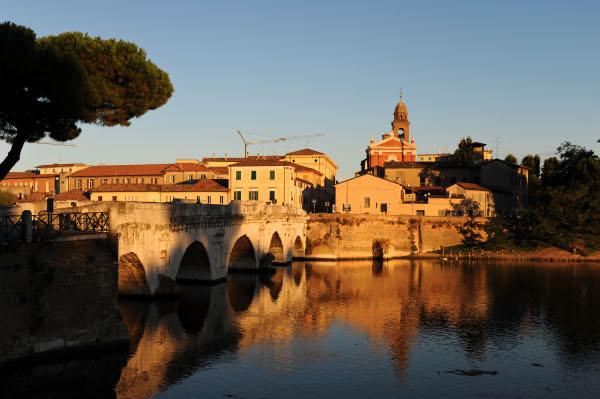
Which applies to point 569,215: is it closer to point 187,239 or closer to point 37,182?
point 187,239

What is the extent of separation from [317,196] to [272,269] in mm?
53536

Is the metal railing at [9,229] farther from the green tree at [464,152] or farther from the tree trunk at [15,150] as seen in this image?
the green tree at [464,152]

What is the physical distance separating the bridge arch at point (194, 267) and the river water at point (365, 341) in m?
1.57

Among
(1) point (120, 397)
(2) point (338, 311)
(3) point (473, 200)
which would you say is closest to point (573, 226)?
(3) point (473, 200)

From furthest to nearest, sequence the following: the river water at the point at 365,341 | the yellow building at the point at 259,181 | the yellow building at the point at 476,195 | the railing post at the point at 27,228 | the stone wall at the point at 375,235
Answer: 1. the yellow building at the point at 476,195
2. the yellow building at the point at 259,181
3. the stone wall at the point at 375,235
4. the river water at the point at 365,341
5. the railing post at the point at 27,228

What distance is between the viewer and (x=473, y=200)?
97938mm

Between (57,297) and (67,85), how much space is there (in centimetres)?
1047


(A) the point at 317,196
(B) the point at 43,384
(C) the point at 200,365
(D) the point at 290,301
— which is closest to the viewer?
(B) the point at 43,384

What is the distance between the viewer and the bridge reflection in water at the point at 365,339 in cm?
2816

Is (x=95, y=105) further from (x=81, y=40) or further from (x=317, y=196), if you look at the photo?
(x=317, y=196)

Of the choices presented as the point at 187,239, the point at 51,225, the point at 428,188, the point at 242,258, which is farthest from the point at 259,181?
the point at 51,225

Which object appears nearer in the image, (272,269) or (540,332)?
(540,332)

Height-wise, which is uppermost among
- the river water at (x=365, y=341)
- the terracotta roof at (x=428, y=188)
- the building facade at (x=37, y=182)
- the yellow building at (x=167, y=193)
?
the building facade at (x=37, y=182)

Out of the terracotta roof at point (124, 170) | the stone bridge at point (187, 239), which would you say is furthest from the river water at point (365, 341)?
the terracotta roof at point (124, 170)
